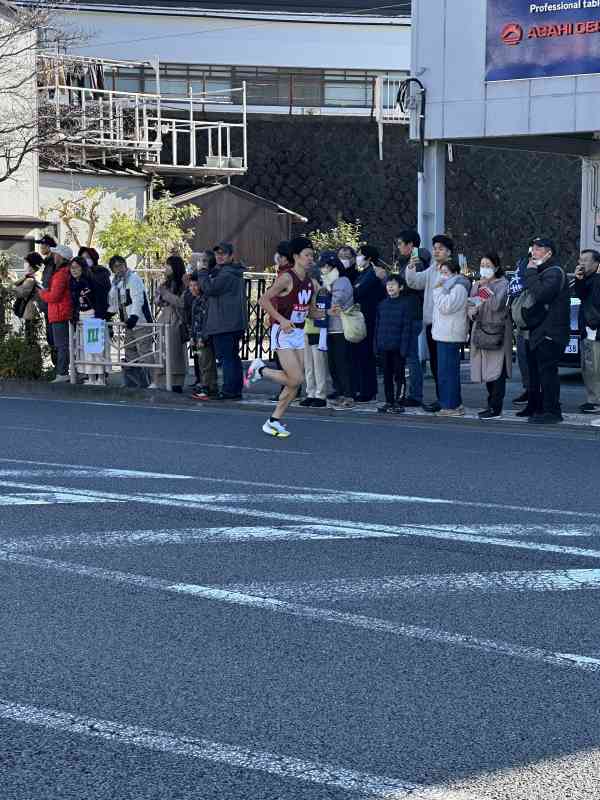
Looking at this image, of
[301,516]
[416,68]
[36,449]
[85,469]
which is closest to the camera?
[301,516]

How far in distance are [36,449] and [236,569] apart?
18.7 feet

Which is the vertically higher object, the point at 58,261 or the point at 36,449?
the point at 58,261

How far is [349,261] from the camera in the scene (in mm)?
17328

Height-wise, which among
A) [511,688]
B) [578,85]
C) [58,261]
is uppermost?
[578,85]

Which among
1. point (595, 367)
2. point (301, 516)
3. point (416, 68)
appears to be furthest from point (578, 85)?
point (301, 516)

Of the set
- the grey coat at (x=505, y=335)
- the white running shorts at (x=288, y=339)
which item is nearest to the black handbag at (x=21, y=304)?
the grey coat at (x=505, y=335)

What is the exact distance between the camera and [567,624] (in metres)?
6.39

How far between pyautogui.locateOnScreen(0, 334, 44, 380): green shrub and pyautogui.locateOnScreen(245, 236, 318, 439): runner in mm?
6966

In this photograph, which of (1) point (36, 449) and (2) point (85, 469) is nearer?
(2) point (85, 469)

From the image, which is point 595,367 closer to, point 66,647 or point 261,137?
point 66,647

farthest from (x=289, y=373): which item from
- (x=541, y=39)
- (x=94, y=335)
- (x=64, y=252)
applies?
(x=541, y=39)

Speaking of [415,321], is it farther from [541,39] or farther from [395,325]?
[541,39]

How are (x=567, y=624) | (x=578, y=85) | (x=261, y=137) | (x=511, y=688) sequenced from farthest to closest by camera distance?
(x=261, y=137), (x=578, y=85), (x=567, y=624), (x=511, y=688)

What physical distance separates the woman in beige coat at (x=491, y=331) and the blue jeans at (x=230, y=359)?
328 cm
